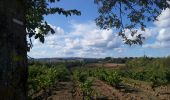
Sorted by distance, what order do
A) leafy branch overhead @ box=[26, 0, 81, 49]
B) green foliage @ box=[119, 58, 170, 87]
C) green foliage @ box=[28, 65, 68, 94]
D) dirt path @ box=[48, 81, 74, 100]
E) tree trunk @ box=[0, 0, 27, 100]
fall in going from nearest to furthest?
tree trunk @ box=[0, 0, 27, 100], leafy branch overhead @ box=[26, 0, 81, 49], green foliage @ box=[28, 65, 68, 94], dirt path @ box=[48, 81, 74, 100], green foliage @ box=[119, 58, 170, 87]

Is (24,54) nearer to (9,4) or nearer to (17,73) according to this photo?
(17,73)

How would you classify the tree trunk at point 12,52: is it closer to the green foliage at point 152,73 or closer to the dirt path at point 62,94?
the dirt path at point 62,94

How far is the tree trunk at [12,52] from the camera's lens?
7.14ft

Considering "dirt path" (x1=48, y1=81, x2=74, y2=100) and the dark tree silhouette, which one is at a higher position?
the dark tree silhouette

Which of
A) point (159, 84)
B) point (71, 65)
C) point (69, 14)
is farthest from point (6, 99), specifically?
point (71, 65)

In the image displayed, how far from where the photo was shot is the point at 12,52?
2205mm

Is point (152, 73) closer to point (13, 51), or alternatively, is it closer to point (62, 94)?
point (62, 94)

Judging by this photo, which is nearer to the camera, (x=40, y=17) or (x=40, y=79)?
(x=40, y=17)

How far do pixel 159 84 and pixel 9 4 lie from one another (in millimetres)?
31349

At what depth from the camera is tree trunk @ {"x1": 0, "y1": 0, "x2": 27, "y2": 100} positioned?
Result: 218 cm

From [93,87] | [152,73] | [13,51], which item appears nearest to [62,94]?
[93,87]

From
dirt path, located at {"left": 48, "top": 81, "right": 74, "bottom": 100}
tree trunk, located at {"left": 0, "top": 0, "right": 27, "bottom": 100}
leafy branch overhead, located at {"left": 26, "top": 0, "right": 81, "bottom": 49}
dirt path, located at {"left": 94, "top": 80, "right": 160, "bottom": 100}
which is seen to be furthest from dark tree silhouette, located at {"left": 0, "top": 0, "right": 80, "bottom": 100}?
dirt path, located at {"left": 94, "top": 80, "right": 160, "bottom": 100}

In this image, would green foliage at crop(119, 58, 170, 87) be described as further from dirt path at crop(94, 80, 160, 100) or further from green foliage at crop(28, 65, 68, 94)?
green foliage at crop(28, 65, 68, 94)

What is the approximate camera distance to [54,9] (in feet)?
17.3
